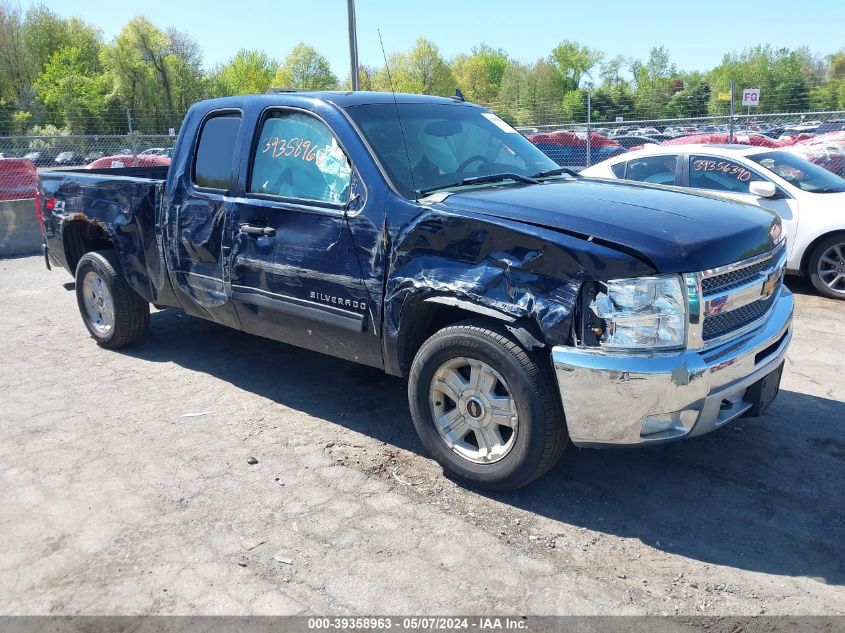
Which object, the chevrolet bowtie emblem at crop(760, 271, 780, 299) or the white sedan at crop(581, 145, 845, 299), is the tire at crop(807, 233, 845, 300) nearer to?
the white sedan at crop(581, 145, 845, 299)

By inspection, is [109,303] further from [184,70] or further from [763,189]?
[184,70]

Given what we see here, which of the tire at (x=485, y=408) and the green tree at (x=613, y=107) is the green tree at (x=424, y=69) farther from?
the tire at (x=485, y=408)

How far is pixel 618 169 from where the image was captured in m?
8.70

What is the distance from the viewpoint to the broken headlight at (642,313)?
318cm

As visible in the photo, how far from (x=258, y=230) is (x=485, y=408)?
186cm

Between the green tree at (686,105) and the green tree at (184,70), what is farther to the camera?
the green tree at (184,70)

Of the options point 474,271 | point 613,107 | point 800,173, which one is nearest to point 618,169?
point 800,173

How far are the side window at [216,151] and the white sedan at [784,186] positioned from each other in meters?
4.39

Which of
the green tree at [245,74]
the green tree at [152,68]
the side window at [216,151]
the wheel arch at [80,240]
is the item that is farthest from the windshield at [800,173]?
the green tree at [245,74]

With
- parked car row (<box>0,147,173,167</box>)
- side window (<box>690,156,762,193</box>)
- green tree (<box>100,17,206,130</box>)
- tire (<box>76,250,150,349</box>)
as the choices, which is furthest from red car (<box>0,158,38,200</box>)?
green tree (<box>100,17,206,130</box>)

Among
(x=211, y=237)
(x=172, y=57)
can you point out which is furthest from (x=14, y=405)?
(x=172, y=57)

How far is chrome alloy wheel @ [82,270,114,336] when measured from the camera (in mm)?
6172

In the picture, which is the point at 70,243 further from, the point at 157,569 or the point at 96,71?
the point at 96,71

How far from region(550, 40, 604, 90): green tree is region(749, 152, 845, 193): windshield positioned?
98.7m
